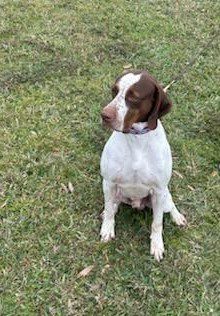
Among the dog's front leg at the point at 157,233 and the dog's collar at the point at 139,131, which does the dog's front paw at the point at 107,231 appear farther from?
the dog's collar at the point at 139,131

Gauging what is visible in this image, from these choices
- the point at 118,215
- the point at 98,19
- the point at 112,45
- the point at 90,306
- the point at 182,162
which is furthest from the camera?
the point at 98,19

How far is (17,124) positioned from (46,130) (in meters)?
0.25

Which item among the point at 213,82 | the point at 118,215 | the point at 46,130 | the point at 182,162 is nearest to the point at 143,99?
the point at 118,215

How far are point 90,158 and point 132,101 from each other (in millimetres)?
1522

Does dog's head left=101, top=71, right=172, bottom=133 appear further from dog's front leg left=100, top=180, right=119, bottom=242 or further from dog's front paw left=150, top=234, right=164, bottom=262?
dog's front paw left=150, top=234, right=164, bottom=262

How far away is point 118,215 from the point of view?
4109mm

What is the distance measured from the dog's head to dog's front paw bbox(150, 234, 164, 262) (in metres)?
0.95

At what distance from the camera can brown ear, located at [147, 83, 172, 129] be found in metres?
3.18

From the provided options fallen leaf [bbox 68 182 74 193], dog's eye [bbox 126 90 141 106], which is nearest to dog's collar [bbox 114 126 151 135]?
dog's eye [bbox 126 90 141 106]

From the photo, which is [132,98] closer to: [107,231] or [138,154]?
[138,154]

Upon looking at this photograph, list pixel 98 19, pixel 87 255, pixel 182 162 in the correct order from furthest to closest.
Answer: pixel 98 19
pixel 182 162
pixel 87 255

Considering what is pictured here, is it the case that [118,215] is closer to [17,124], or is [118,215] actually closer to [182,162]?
[182,162]

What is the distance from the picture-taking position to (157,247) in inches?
151

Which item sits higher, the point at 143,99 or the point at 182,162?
the point at 143,99
